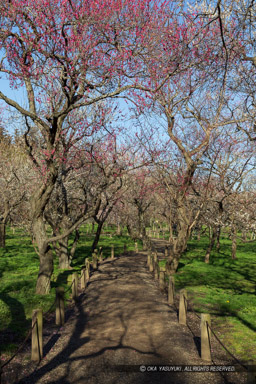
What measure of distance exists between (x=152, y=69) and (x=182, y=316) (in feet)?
29.8

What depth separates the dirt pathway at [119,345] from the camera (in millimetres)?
6953

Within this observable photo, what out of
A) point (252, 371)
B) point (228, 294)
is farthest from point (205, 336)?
point (228, 294)

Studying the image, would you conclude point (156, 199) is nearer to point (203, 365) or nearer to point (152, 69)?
point (152, 69)

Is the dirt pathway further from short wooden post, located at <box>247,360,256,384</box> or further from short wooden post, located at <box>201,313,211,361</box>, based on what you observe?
short wooden post, located at <box>247,360,256,384</box>

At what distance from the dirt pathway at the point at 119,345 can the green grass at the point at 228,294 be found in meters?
1.38

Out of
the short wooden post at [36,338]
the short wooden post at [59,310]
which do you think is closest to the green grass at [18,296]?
the short wooden post at [59,310]

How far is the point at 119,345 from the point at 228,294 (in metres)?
8.38

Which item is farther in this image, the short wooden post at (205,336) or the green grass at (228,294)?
the green grass at (228,294)

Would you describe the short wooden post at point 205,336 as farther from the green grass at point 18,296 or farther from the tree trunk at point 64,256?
the tree trunk at point 64,256

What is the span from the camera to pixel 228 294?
50.5 ft

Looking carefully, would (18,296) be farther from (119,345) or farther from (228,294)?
(228,294)

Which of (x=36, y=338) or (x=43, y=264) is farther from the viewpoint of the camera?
(x=43, y=264)

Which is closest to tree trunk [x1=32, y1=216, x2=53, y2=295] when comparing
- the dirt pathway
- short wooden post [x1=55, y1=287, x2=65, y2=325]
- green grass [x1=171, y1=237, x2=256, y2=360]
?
the dirt pathway

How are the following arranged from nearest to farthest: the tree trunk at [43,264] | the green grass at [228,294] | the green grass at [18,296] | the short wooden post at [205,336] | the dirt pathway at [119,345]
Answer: the dirt pathway at [119,345] < the short wooden post at [205,336] < the green grass at [228,294] < the green grass at [18,296] < the tree trunk at [43,264]
